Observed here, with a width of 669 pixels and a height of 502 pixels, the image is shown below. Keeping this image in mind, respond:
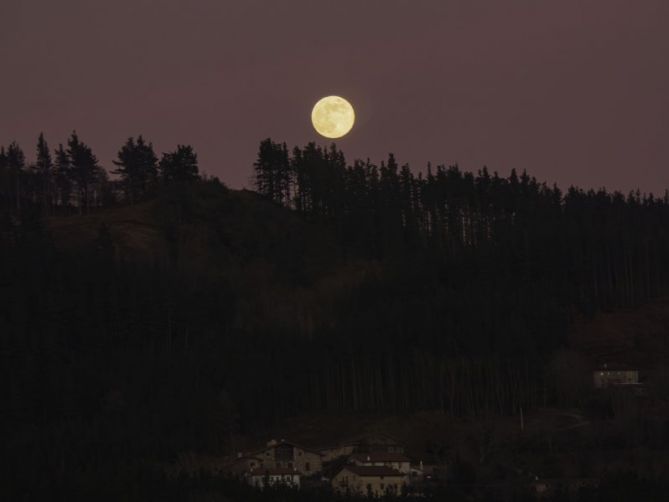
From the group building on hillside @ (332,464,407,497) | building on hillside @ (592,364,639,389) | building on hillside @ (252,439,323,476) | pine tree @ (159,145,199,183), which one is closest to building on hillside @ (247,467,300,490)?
building on hillside @ (252,439,323,476)

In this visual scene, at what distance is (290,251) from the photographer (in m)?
149

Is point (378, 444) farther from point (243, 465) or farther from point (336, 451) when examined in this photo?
point (243, 465)

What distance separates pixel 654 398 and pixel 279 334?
105 feet

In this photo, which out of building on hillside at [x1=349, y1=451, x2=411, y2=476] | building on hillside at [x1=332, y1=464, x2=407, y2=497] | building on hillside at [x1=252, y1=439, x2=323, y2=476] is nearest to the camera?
building on hillside at [x1=332, y1=464, x2=407, y2=497]

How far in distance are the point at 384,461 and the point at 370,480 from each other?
328cm

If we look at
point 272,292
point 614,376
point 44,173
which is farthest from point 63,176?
point 614,376

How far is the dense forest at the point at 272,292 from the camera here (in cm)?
10569

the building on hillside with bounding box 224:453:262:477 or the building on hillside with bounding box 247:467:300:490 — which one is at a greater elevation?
the building on hillside with bounding box 224:453:262:477

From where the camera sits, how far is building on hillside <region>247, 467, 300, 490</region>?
90812mm

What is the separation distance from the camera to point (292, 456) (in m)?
97.3

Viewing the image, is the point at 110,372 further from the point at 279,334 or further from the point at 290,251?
the point at 290,251

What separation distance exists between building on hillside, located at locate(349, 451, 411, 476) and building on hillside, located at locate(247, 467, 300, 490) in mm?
4142

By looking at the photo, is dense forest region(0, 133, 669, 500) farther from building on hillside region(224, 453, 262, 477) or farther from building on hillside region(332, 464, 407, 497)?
building on hillside region(332, 464, 407, 497)

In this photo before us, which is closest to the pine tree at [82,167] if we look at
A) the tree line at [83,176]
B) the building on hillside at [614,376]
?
the tree line at [83,176]
